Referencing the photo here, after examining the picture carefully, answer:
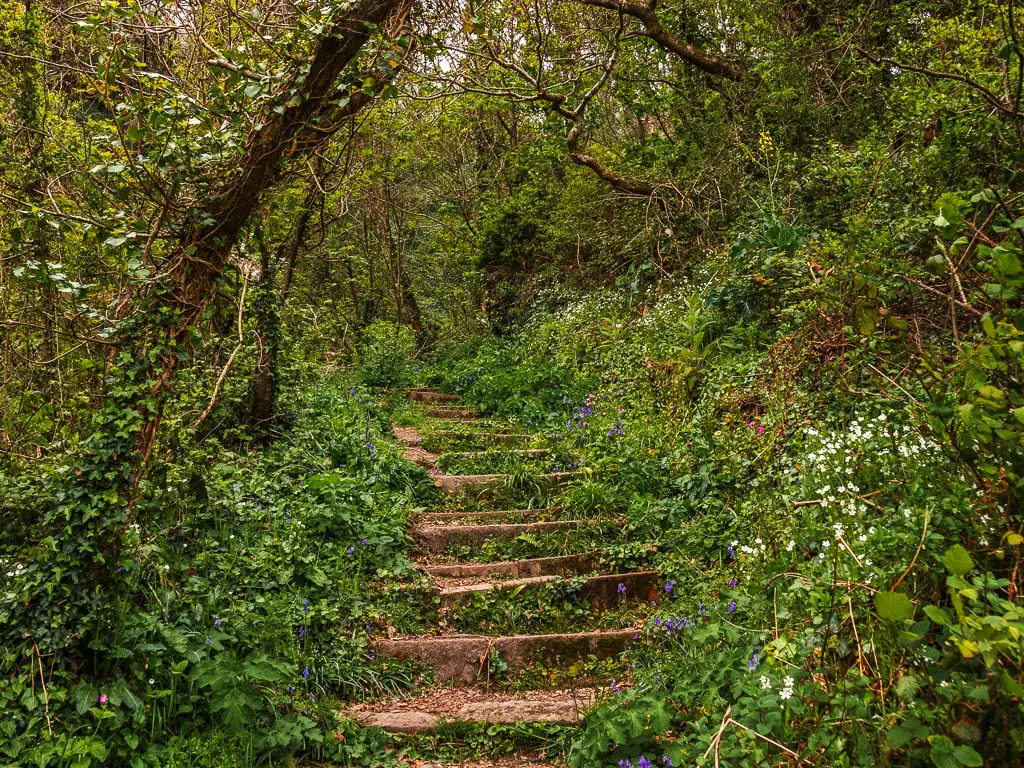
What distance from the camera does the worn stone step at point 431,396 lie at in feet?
36.7

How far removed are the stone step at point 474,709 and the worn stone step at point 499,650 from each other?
6.1 inches

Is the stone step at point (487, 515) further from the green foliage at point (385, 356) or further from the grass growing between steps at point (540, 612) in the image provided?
the green foliage at point (385, 356)

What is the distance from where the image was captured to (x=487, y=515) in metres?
6.12

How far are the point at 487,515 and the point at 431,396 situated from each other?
17.5ft

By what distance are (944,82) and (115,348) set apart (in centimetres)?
611

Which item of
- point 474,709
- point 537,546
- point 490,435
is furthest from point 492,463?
point 474,709

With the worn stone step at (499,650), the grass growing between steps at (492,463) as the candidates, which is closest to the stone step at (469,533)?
the grass growing between steps at (492,463)

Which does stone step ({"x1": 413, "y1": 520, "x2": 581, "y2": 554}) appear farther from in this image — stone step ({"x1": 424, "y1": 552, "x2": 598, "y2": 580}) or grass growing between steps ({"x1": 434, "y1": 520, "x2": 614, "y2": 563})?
stone step ({"x1": 424, "y1": 552, "x2": 598, "y2": 580})

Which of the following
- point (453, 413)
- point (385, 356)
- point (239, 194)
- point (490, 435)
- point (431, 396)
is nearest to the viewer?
point (239, 194)

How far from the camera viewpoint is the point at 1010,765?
1.94m

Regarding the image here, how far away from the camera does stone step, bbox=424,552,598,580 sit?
16.8ft

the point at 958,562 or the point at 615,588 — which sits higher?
the point at 958,562

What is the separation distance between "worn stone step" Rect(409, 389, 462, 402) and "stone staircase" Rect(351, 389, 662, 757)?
15.7 feet

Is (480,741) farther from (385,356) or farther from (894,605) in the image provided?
(385,356)
